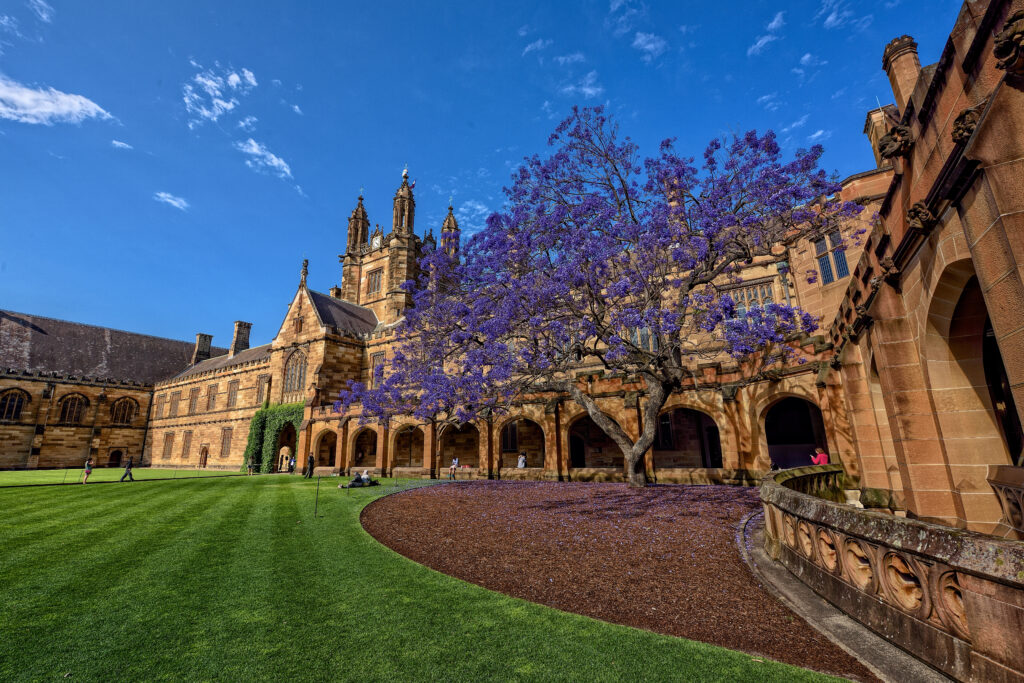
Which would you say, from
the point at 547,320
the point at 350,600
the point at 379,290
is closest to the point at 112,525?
the point at 350,600

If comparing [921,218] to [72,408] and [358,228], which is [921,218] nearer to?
[358,228]

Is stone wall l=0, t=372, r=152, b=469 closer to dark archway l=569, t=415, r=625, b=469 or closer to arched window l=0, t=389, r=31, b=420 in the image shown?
arched window l=0, t=389, r=31, b=420

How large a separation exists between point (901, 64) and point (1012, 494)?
952 centimetres

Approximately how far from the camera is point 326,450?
32875 mm

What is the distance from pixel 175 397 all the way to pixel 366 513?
→ 164 feet

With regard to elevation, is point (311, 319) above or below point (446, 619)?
above

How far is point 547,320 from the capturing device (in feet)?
49.5

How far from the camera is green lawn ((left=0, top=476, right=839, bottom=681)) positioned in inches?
148

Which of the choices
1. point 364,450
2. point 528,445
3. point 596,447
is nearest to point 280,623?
point 596,447

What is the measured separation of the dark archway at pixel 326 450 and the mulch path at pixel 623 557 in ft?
70.3

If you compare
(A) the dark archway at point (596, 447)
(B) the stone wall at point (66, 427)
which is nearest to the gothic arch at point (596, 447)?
(A) the dark archway at point (596, 447)

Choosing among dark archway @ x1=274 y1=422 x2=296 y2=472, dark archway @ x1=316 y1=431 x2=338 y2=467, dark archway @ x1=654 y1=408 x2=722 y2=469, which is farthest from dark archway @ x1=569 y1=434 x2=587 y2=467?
dark archway @ x1=274 y1=422 x2=296 y2=472

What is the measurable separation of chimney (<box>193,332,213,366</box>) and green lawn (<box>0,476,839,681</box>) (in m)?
57.3

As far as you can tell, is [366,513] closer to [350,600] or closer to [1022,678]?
[350,600]
